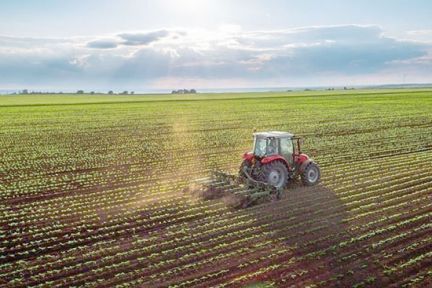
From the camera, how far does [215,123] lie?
142 feet

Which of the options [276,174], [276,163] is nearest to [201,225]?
[276,174]

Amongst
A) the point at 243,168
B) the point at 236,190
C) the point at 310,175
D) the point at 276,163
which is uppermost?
the point at 276,163

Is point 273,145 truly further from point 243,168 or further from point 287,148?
point 243,168

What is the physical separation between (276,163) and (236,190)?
5.36 feet

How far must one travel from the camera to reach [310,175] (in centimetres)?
1705

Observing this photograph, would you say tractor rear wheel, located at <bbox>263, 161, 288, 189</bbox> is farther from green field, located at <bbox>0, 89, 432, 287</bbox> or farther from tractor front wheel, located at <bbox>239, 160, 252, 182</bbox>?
tractor front wheel, located at <bbox>239, 160, 252, 182</bbox>

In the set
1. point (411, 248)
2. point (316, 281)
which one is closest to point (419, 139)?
point (411, 248)

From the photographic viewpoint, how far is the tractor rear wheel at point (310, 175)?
16.8 m

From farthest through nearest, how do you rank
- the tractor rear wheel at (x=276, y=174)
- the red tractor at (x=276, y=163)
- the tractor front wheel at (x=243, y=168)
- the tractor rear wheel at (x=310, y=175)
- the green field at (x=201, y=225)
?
the tractor rear wheel at (x=310, y=175) < the tractor front wheel at (x=243, y=168) < the red tractor at (x=276, y=163) < the tractor rear wheel at (x=276, y=174) < the green field at (x=201, y=225)

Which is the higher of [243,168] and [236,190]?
[243,168]

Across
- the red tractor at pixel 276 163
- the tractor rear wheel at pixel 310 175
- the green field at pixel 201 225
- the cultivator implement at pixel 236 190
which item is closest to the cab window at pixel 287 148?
the red tractor at pixel 276 163

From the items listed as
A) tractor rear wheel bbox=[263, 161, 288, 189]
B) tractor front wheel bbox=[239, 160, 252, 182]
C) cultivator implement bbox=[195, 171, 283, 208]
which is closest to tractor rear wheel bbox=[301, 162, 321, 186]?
tractor rear wheel bbox=[263, 161, 288, 189]

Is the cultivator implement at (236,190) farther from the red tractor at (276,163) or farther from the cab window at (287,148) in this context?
the cab window at (287,148)

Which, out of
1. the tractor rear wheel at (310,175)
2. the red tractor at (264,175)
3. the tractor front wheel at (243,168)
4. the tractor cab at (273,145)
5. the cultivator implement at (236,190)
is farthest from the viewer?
the tractor rear wheel at (310,175)
